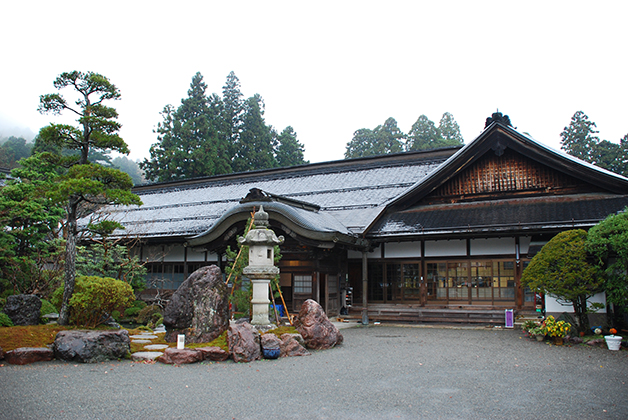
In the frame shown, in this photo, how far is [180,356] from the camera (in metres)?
8.41

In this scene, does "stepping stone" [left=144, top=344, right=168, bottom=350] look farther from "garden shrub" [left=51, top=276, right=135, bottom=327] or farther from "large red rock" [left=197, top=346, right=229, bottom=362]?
"large red rock" [left=197, top=346, right=229, bottom=362]

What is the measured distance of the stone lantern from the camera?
10938 mm

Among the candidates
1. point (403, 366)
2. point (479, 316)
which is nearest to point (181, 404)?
point (403, 366)

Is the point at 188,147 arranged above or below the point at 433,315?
above

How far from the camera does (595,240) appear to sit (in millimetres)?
10656

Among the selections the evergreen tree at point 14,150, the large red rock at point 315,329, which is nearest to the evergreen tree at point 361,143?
the evergreen tree at point 14,150

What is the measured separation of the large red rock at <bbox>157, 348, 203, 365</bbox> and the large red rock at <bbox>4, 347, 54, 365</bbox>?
6.69ft

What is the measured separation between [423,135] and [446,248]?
128 ft

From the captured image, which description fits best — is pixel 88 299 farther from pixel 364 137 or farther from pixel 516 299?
pixel 364 137

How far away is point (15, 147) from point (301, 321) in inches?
2745

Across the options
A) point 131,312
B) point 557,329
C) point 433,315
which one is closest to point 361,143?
point 433,315

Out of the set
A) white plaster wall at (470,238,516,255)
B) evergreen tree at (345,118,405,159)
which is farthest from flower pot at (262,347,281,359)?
evergreen tree at (345,118,405,159)

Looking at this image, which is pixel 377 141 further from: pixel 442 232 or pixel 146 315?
pixel 146 315

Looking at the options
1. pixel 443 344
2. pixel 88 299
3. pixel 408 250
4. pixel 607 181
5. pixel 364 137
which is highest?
pixel 364 137
